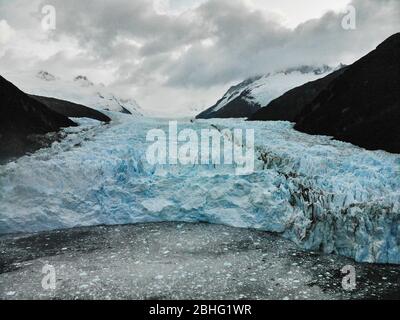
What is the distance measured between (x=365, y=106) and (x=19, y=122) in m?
17.3

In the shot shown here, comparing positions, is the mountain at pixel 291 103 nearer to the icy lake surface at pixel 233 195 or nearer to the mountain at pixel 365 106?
the mountain at pixel 365 106

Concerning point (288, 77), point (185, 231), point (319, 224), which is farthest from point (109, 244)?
point (288, 77)

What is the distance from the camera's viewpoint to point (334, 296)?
893 cm

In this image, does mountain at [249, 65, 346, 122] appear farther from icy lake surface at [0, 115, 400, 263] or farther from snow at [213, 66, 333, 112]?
snow at [213, 66, 333, 112]

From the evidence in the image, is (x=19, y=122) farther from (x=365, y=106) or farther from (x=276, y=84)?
(x=276, y=84)

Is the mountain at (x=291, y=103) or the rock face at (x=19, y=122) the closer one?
the rock face at (x=19, y=122)

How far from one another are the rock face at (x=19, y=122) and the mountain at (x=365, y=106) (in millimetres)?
14748

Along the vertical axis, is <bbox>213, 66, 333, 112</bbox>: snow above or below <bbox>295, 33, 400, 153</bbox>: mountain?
above

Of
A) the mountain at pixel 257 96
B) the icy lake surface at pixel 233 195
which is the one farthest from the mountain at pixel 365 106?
the mountain at pixel 257 96

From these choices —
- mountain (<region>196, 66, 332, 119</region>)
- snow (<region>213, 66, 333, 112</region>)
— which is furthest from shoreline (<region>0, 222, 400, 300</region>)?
snow (<region>213, 66, 333, 112</region>)

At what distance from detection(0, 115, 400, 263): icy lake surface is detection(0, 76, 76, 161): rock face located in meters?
1.72

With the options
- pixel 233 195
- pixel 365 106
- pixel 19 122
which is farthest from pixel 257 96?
pixel 233 195

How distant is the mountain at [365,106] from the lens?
18891 millimetres

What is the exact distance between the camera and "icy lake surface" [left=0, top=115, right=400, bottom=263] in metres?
12.5
